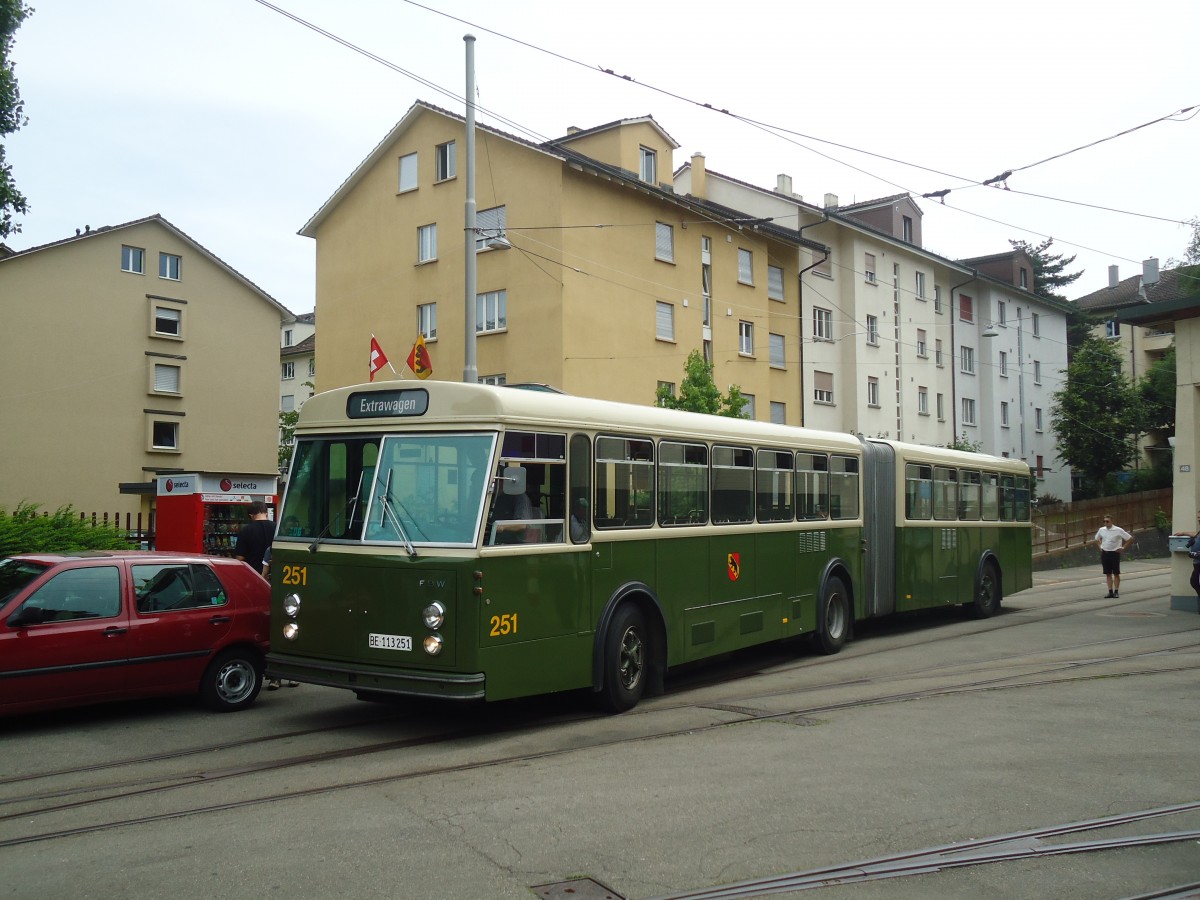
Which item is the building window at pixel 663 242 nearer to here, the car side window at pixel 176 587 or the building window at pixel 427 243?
the building window at pixel 427 243

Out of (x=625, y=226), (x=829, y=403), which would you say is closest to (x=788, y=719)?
(x=625, y=226)

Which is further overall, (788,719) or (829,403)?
(829,403)

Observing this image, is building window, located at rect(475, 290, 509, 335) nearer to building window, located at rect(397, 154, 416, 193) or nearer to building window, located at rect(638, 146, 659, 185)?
building window, located at rect(397, 154, 416, 193)

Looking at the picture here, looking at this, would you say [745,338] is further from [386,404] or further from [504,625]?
[504,625]

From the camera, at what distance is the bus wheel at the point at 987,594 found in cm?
1959

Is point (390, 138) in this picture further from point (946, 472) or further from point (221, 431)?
point (946, 472)

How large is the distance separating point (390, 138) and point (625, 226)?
28.2 ft

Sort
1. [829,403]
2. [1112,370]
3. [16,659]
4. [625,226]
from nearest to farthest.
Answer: [16,659], [625,226], [829,403], [1112,370]

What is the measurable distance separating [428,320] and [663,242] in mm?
7378

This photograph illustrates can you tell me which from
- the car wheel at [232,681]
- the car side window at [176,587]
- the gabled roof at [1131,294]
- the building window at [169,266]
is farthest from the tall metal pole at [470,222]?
the gabled roof at [1131,294]

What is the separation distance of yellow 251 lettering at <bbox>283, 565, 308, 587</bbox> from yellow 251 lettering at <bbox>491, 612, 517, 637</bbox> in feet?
5.87

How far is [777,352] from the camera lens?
A: 125 ft

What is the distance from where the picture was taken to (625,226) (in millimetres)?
31328

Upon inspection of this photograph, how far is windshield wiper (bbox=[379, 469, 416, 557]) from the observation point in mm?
8812
